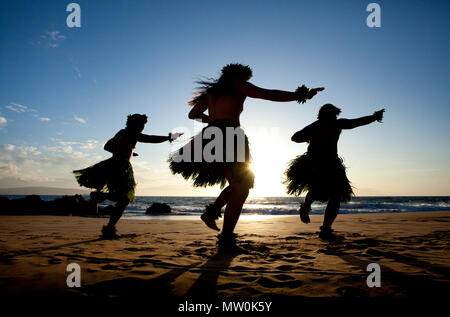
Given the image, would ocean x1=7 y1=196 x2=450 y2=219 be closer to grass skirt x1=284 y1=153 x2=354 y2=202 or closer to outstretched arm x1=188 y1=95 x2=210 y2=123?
grass skirt x1=284 y1=153 x2=354 y2=202

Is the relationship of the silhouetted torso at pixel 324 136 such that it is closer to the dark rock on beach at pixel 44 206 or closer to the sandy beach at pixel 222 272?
the sandy beach at pixel 222 272

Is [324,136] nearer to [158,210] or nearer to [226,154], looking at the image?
A: [226,154]

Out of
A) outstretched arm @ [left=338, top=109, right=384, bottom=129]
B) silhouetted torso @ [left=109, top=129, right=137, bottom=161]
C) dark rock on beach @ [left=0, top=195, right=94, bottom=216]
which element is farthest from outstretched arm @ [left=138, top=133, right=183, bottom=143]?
dark rock on beach @ [left=0, top=195, right=94, bottom=216]

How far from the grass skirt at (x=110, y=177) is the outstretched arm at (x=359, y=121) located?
3.32 meters

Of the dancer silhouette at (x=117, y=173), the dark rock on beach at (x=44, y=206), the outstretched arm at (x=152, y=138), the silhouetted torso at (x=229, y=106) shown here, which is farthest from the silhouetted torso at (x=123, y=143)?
the dark rock on beach at (x=44, y=206)

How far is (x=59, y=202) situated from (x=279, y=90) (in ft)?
38.9

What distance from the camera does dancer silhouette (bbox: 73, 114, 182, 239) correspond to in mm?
3943

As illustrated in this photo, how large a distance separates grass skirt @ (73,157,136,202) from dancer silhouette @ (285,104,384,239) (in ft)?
8.63

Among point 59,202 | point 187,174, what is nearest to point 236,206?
point 187,174

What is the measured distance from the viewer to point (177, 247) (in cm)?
305

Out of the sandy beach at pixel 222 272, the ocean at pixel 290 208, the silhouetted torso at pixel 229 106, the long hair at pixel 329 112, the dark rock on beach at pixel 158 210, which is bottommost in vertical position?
the ocean at pixel 290 208

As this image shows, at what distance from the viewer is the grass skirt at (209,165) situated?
8.84ft

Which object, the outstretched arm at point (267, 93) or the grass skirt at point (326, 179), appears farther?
the grass skirt at point (326, 179)
